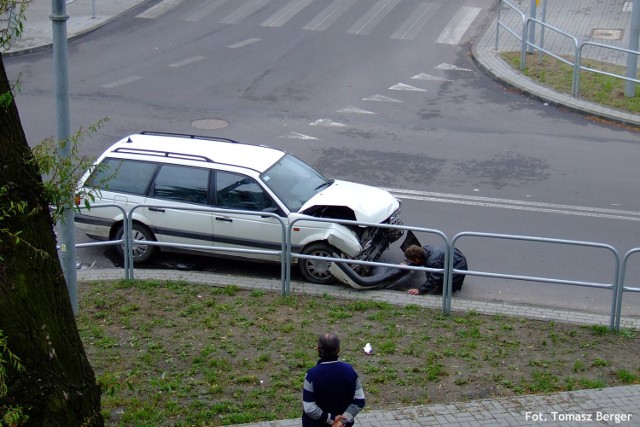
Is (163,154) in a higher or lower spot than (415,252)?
higher

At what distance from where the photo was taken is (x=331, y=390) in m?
6.43

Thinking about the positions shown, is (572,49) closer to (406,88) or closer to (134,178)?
(406,88)

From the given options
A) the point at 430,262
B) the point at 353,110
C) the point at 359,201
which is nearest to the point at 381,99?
the point at 353,110

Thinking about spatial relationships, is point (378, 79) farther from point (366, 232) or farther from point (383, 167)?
point (366, 232)

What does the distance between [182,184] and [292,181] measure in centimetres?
150

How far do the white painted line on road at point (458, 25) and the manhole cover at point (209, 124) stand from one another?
919cm

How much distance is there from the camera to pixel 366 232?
11.9 meters

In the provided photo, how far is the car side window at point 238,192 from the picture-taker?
39.7 feet

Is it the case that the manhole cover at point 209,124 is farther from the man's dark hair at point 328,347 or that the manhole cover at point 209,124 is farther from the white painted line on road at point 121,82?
the man's dark hair at point 328,347

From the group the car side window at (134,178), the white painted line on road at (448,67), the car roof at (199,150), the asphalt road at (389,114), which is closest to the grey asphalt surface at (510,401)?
the asphalt road at (389,114)

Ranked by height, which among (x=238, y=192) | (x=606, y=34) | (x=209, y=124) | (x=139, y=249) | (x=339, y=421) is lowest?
(x=139, y=249)

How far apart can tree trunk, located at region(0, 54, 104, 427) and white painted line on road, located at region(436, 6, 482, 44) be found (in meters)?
21.0

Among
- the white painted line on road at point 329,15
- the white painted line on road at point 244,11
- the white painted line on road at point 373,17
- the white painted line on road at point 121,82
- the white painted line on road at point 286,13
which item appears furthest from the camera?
the white painted line on road at point 244,11

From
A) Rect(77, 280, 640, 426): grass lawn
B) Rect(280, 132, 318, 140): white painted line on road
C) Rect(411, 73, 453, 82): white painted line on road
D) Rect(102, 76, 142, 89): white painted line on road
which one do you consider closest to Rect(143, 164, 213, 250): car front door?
Rect(77, 280, 640, 426): grass lawn
